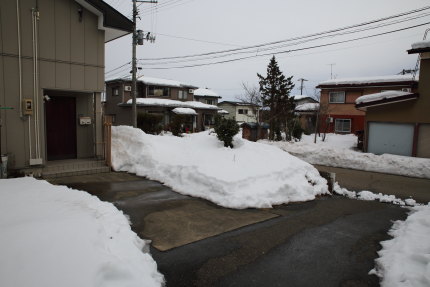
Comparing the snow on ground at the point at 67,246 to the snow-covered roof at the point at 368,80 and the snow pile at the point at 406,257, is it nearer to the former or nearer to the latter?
the snow pile at the point at 406,257

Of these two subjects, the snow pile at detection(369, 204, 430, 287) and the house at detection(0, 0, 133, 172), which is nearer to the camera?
the snow pile at detection(369, 204, 430, 287)

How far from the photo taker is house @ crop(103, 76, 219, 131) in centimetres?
3011

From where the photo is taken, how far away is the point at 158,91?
33.1m

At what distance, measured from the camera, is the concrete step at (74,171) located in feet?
27.2

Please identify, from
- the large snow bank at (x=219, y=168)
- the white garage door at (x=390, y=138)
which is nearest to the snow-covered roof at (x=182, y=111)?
the white garage door at (x=390, y=138)

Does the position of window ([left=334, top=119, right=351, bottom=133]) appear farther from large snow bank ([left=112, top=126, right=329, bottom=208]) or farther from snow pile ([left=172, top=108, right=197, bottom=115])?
large snow bank ([left=112, top=126, right=329, bottom=208])

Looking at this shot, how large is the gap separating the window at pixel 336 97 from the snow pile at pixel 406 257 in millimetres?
23964

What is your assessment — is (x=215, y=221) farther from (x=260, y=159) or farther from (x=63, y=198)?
(x=260, y=159)

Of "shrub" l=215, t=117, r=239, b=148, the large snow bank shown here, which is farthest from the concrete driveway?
"shrub" l=215, t=117, r=239, b=148

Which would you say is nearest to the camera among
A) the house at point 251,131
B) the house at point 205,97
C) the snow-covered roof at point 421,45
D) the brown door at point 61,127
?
the brown door at point 61,127

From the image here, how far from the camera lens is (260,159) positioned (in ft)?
28.7

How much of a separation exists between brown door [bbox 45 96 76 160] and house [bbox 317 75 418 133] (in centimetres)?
2096

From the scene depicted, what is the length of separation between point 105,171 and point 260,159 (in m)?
5.26

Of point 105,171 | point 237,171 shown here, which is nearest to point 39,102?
point 105,171
